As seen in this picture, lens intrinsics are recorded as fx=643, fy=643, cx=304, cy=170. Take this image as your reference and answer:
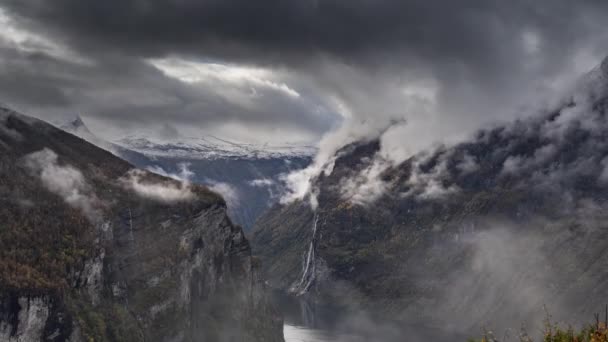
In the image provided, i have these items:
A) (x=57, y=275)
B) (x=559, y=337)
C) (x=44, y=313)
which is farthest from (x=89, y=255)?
(x=559, y=337)

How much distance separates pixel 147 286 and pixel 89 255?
2427 centimetres

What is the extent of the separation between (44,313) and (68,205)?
47047mm

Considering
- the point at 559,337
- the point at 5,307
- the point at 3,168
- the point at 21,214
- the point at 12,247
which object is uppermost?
the point at 3,168

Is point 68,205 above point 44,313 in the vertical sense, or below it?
above

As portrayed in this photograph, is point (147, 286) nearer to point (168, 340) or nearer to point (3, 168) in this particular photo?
point (168, 340)

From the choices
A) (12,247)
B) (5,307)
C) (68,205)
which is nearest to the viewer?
(5,307)

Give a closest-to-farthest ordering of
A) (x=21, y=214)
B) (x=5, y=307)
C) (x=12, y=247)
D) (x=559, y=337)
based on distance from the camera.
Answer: (x=559, y=337)
(x=5, y=307)
(x=12, y=247)
(x=21, y=214)

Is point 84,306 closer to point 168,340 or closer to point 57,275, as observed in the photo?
point 57,275

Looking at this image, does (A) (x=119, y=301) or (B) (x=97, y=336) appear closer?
(B) (x=97, y=336)

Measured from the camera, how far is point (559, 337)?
184 feet

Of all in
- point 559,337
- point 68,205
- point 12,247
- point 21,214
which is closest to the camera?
point 559,337

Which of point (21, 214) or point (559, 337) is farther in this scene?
point (21, 214)

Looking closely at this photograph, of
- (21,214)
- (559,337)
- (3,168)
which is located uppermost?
(3,168)

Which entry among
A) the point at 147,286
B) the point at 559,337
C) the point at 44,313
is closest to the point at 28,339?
the point at 44,313
